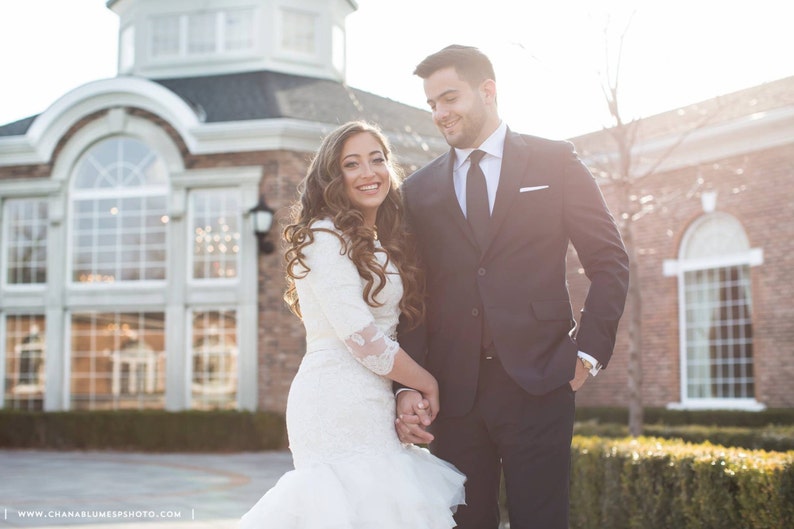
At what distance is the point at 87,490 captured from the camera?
9719 mm

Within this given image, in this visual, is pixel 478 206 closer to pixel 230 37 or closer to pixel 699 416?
pixel 699 416

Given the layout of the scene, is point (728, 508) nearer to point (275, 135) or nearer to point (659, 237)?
point (659, 237)

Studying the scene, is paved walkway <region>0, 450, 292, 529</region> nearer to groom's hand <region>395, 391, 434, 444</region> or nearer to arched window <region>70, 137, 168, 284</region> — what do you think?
arched window <region>70, 137, 168, 284</region>

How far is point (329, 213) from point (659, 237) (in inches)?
502

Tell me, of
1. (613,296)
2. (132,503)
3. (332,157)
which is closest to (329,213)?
(332,157)

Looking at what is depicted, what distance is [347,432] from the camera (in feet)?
10.7

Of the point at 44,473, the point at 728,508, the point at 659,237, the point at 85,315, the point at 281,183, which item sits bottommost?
the point at 44,473

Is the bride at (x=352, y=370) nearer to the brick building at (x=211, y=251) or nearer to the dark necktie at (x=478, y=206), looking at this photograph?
the dark necktie at (x=478, y=206)

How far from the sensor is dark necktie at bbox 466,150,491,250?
132 inches

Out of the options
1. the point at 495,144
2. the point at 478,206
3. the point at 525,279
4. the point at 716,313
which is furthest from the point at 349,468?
the point at 716,313

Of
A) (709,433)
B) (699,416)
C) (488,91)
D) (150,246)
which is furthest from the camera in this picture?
(150,246)

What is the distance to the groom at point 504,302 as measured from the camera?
318cm

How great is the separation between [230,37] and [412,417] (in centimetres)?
1704

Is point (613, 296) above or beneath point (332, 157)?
beneath
